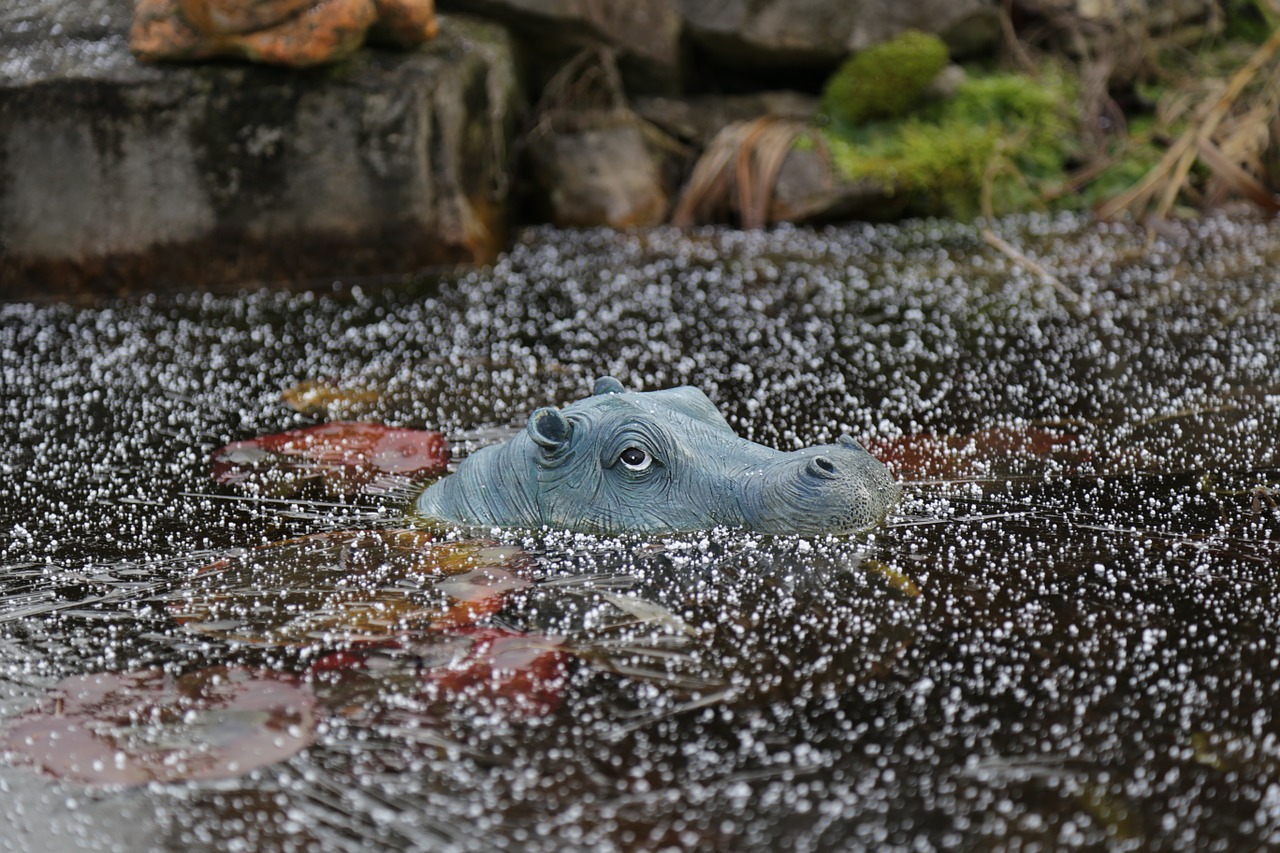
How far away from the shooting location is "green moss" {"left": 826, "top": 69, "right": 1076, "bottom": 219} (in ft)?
26.9

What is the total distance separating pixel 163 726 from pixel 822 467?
5.30ft

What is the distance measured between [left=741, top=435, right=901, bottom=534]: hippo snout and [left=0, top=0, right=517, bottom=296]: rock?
3982 mm

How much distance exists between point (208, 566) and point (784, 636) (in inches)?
58.5

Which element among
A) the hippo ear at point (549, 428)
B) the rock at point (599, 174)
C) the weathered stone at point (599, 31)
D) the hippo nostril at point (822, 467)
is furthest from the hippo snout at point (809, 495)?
the weathered stone at point (599, 31)

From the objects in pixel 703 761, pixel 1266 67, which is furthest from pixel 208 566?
pixel 1266 67

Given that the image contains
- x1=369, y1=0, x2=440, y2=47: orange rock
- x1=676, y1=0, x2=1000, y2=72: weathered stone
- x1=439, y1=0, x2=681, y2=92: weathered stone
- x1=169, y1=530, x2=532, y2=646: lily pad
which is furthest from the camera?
x1=676, y1=0, x2=1000, y2=72: weathered stone

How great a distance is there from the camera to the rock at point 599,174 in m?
8.16

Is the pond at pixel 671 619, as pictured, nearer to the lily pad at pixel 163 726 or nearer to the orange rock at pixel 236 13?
the lily pad at pixel 163 726

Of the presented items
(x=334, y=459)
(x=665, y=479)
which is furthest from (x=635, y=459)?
(x=334, y=459)

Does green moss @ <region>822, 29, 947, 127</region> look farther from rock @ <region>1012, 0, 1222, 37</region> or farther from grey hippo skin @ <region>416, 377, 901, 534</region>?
grey hippo skin @ <region>416, 377, 901, 534</region>

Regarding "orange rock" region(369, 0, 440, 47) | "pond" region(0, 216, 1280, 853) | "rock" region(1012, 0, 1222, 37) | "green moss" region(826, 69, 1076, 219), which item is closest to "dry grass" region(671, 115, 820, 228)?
"green moss" region(826, 69, 1076, 219)

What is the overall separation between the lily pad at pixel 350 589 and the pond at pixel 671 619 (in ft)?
0.04

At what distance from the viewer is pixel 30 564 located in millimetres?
3434

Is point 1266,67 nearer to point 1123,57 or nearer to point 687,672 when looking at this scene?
point 1123,57
